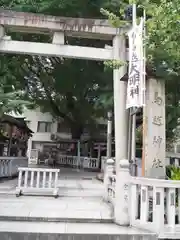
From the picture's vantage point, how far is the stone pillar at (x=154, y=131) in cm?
688

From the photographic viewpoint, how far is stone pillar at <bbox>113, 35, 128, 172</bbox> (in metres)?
8.77

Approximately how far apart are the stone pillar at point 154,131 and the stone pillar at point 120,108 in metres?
1.43

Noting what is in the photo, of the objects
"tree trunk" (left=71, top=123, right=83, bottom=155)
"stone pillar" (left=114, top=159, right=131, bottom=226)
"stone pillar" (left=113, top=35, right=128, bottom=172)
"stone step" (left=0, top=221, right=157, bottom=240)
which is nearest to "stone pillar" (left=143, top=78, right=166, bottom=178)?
"stone pillar" (left=113, top=35, right=128, bottom=172)

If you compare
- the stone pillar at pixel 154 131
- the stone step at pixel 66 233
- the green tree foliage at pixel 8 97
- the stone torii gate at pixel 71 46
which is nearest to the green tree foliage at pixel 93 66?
the stone pillar at pixel 154 131

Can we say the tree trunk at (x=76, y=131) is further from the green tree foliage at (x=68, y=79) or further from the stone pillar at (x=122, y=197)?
the stone pillar at (x=122, y=197)

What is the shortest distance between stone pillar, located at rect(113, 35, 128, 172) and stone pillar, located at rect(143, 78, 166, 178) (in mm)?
1435

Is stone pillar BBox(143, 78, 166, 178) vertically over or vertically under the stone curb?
over

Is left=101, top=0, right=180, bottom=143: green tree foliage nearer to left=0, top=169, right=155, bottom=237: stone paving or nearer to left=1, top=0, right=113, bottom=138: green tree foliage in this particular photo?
left=1, top=0, right=113, bottom=138: green tree foliage

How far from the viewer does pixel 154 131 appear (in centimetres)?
722

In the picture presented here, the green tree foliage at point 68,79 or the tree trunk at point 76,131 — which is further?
the tree trunk at point 76,131

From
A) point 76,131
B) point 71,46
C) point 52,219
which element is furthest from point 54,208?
point 76,131

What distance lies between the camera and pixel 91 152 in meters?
24.6

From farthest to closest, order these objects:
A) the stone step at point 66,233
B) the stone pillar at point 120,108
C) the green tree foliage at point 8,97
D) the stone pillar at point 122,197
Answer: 1. the green tree foliage at point 8,97
2. the stone pillar at point 120,108
3. the stone pillar at point 122,197
4. the stone step at point 66,233

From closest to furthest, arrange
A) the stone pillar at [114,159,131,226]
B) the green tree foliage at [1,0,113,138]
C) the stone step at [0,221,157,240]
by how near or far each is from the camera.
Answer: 1. the stone step at [0,221,157,240]
2. the stone pillar at [114,159,131,226]
3. the green tree foliage at [1,0,113,138]
